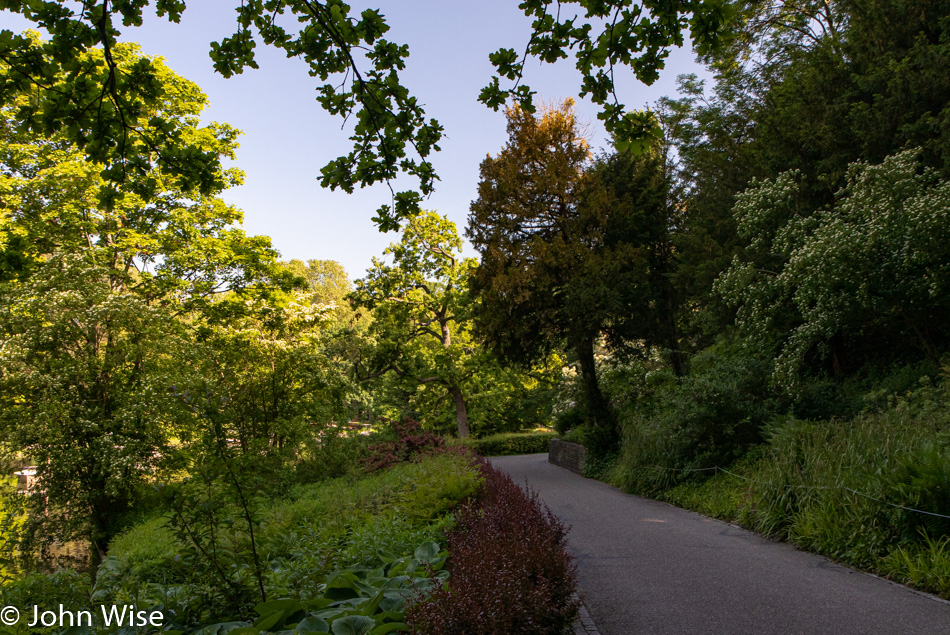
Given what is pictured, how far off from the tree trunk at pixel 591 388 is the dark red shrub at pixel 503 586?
12779 mm

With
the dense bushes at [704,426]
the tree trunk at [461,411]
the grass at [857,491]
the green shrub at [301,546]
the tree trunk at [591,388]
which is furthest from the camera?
the tree trunk at [461,411]

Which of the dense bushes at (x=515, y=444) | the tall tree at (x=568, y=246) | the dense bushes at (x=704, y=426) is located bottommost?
the dense bushes at (x=515, y=444)

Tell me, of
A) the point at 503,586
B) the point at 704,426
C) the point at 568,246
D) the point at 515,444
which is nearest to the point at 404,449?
the point at 568,246

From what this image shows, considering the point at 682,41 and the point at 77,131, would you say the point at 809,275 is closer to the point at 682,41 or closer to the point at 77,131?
the point at 682,41

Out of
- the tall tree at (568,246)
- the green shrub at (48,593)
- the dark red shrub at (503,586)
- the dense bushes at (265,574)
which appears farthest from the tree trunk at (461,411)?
the green shrub at (48,593)

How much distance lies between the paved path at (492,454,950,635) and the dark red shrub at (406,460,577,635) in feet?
2.96

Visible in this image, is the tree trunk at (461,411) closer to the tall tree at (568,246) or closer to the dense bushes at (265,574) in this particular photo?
the tall tree at (568,246)

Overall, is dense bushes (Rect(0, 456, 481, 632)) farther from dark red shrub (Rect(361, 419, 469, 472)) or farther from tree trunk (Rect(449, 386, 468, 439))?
tree trunk (Rect(449, 386, 468, 439))

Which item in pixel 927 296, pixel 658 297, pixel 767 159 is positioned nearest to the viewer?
pixel 927 296

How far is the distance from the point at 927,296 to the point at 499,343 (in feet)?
38.6

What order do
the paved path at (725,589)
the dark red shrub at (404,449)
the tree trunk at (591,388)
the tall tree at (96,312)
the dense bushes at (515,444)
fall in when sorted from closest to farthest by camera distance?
the paved path at (725,589), the tall tree at (96,312), the dark red shrub at (404,449), the tree trunk at (591,388), the dense bushes at (515,444)

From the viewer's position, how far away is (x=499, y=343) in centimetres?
1923

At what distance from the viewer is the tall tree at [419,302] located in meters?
Result: 27.4

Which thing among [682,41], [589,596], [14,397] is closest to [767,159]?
[682,41]
